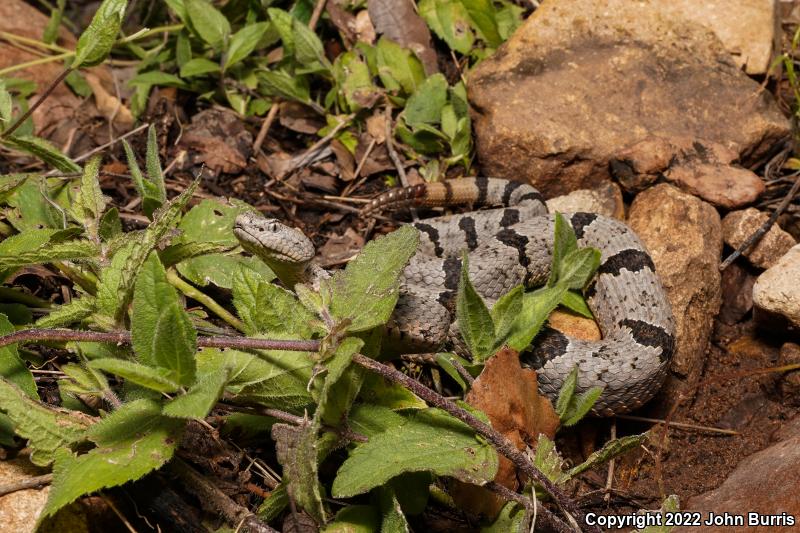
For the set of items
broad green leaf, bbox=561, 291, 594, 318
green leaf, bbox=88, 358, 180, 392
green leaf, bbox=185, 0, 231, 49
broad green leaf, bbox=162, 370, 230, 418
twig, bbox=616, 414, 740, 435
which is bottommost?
twig, bbox=616, 414, 740, 435

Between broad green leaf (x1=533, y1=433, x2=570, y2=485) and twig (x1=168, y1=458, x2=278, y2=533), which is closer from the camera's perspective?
twig (x1=168, y1=458, x2=278, y2=533)

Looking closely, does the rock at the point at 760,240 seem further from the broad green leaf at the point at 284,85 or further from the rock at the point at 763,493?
the broad green leaf at the point at 284,85

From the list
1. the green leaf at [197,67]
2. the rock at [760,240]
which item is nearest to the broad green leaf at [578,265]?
the rock at [760,240]

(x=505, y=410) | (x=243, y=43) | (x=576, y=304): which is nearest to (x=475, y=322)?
(x=505, y=410)

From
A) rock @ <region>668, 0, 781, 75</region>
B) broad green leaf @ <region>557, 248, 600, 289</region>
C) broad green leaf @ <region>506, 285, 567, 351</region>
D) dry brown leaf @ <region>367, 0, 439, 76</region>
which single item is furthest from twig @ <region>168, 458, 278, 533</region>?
rock @ <region>668, 0, 781, 75</region>

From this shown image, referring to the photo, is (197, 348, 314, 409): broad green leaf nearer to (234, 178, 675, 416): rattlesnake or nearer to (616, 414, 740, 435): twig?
(234, 178, 675, 416): rattlesnake

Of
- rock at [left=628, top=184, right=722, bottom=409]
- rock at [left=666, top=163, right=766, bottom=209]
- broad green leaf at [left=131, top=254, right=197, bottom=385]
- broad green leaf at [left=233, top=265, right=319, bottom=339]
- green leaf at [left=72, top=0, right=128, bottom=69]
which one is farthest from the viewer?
rock at [left=666, top=163, right=766, bottom=209]
